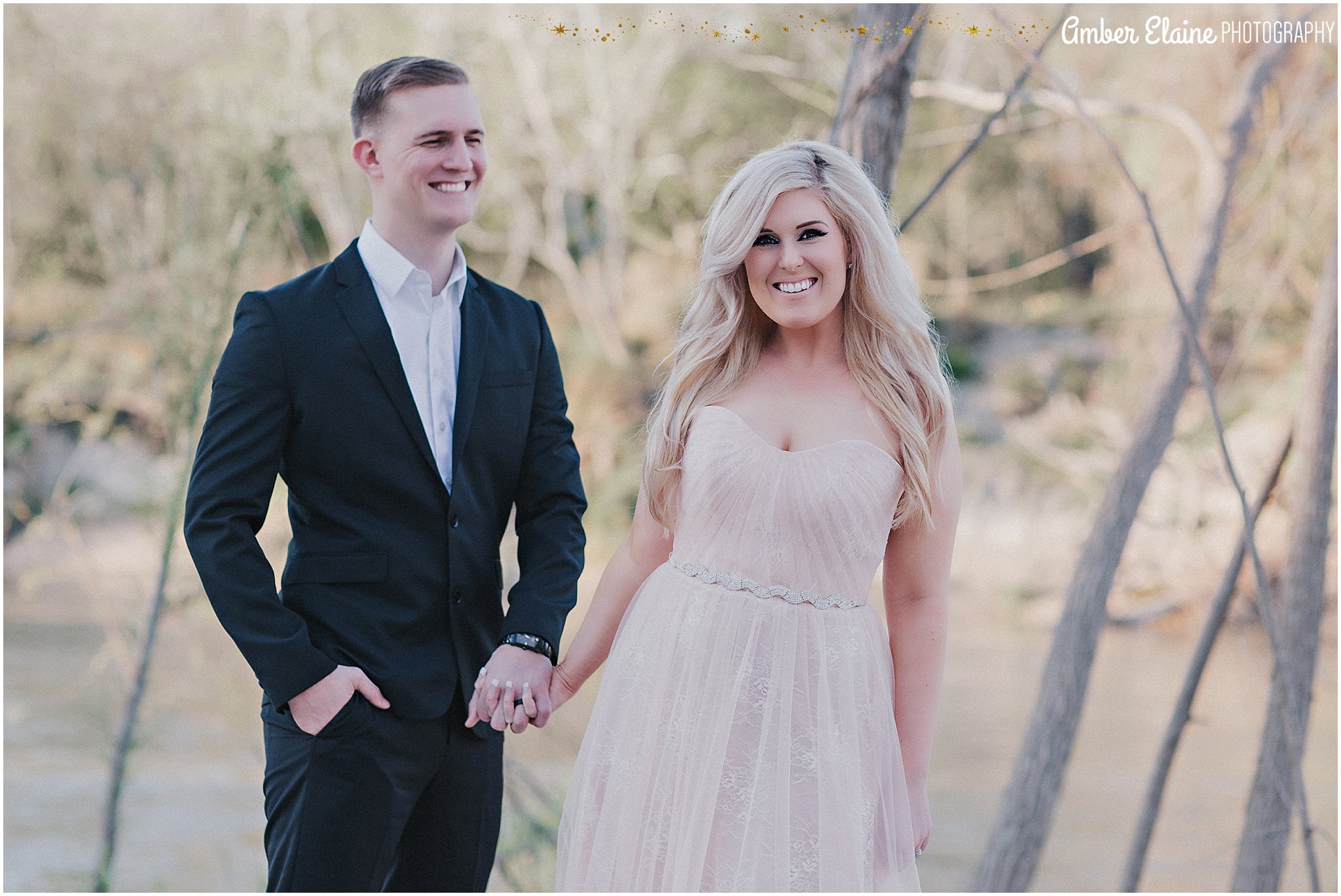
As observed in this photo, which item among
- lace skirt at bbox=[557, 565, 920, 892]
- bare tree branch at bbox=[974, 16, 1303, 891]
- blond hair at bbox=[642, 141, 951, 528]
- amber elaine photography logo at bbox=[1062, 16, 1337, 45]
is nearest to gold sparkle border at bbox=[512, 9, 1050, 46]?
amber elaine photography logo at bbox=[1062, 16, 1337, 45]

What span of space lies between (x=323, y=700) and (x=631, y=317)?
1311 centimetres

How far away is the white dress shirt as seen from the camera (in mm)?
2008

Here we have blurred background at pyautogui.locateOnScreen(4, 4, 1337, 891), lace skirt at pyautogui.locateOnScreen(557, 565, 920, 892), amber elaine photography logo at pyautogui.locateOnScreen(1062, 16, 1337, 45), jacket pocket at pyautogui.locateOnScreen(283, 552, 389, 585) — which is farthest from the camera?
blurred background at pyautogui.locateOnScreen(4, 4, 1337, 891)

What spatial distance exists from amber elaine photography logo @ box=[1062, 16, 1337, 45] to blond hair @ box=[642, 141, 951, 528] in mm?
2058

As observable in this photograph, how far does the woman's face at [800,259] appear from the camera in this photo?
193 cm

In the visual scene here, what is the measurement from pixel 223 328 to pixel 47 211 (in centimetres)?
972

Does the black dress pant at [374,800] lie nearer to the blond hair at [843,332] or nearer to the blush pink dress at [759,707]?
the blush pink dress at [759,707]

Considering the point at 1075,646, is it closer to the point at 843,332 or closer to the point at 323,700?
the point at 843,332

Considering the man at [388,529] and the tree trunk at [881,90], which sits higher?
the tree trunk at [881,90]

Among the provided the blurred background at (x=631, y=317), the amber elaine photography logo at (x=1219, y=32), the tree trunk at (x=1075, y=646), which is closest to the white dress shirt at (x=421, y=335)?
the blurred background at (x=631, y=317)

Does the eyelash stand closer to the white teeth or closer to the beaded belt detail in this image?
the white teeth

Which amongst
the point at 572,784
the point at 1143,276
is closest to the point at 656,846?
the point at 572,784

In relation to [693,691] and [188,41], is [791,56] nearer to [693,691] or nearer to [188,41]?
[188,41]

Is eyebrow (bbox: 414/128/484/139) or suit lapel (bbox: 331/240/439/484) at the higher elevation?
eyebrow (bbox: 414/128/484/139)
